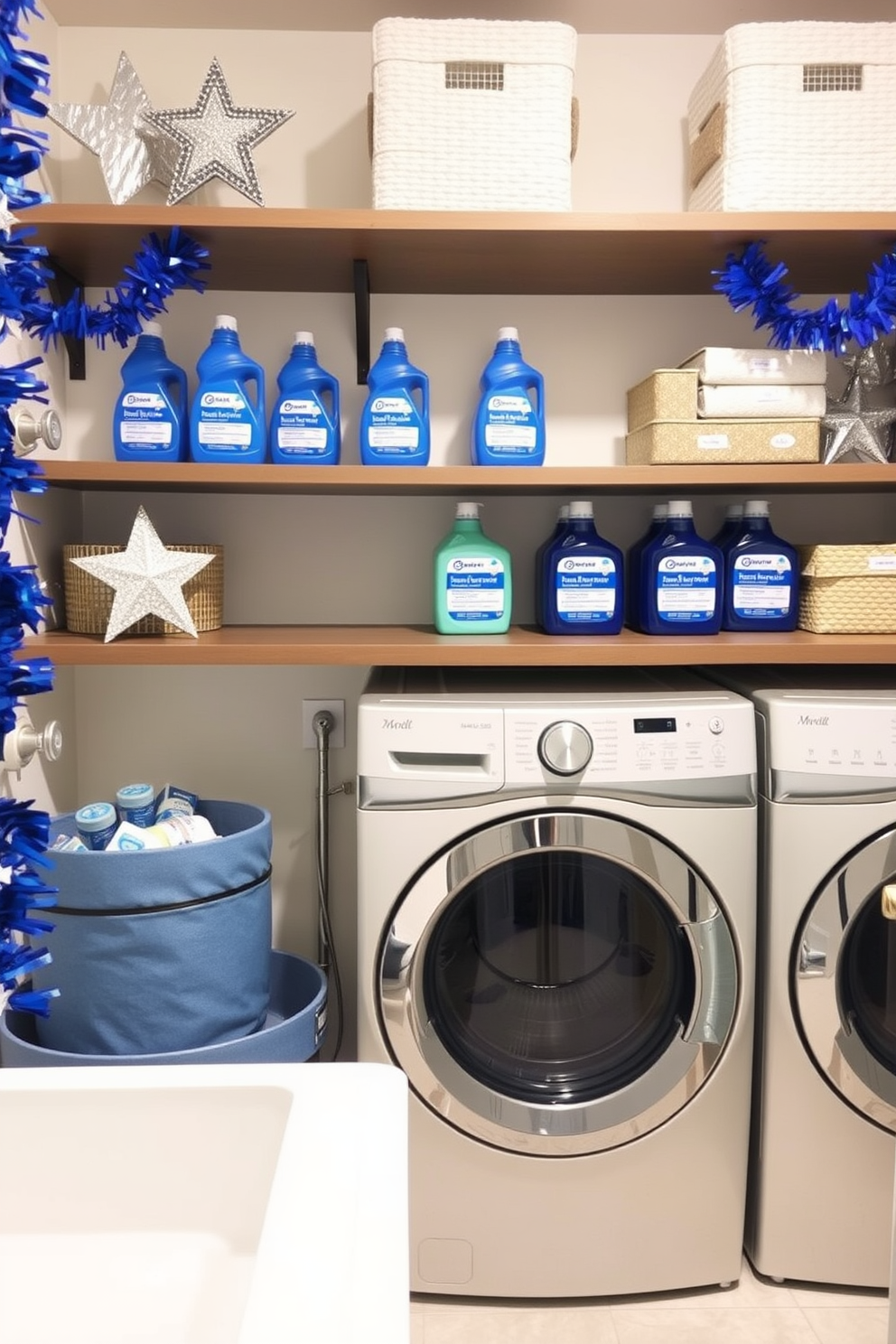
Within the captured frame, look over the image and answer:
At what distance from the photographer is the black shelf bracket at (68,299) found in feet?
5.93

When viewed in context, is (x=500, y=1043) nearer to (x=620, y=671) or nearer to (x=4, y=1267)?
(x=620, y=671)

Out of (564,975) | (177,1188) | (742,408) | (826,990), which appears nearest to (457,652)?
(564,975)

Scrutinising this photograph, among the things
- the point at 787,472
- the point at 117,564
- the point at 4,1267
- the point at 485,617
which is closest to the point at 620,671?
the point at 485,617

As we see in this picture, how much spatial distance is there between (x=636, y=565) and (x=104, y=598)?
3.20ft

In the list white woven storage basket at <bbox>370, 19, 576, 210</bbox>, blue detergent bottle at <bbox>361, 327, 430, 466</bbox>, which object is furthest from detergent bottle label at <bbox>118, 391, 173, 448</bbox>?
white woven storage basket at <bbox>370, 19, 576, 210</bbox>

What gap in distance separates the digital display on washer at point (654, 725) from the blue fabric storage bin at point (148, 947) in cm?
63

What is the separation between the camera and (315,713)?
6.58 ft

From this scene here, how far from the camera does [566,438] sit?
198 cm

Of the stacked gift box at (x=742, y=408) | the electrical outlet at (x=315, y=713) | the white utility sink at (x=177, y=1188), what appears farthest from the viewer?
the electrical outlet at (x=315, y=713)

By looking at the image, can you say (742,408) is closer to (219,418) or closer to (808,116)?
(808,116)

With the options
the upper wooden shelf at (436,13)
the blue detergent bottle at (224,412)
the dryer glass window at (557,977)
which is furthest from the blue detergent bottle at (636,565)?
the upper wooden shelf at (436,13)

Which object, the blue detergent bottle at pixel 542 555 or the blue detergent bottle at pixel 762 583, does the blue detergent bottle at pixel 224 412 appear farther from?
the blue detergent bottle at pixel 762 583

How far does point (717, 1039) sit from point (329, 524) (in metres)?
1.21

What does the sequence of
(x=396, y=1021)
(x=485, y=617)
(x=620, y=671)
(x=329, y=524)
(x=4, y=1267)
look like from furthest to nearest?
(x=329, y=524)
(x=620, y=671)
(x=485, y=617)
(x=396, y=1021)
(x=4, y=1267)
